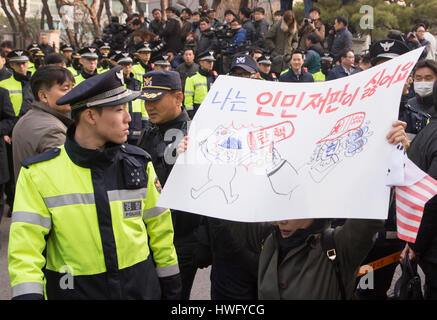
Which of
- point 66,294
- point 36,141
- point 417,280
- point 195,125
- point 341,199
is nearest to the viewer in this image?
point 341,199

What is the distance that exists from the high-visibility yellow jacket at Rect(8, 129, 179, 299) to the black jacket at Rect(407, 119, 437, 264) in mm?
1465

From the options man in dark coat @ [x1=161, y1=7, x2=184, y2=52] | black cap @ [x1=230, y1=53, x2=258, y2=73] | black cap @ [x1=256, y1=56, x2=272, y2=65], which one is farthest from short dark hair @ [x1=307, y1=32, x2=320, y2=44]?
black cap @ [x1=230, y1=53, x2=258, y2=73]

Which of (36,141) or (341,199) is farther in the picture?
(36,141)

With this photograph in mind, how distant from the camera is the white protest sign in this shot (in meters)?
2.06

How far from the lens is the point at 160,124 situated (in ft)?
11.4

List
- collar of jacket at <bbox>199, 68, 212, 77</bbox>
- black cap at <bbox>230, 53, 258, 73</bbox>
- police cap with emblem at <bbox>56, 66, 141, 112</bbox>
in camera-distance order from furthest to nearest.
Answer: collar of jacket at <bbox>199, 68, 212, 77</bbox>
black cap at <bbox>230, 53, 258, 73</bbox>
police cap with emblem at <bbox>56, 66, 141, 112</bbox>

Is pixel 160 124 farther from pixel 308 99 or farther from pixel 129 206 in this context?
pixel 308 99

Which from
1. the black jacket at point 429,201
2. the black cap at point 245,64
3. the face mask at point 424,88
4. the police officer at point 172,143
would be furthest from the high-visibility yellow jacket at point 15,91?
the black jacket at point 429,201

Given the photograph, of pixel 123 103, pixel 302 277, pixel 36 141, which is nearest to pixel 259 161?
pixel 302 277

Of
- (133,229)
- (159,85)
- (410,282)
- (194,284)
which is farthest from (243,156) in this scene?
(194,284)

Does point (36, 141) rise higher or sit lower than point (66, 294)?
higher

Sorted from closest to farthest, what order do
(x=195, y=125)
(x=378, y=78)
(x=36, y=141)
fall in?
(x=378, y=78)
(x=195, y=125)
(x=36, y=141)

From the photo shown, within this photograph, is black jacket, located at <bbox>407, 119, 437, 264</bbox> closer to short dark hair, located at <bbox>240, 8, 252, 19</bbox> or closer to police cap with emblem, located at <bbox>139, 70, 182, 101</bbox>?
police cap with emblem, located at <bbox>139, 70, 182, 101</bbox>

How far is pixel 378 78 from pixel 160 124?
1641 mm
